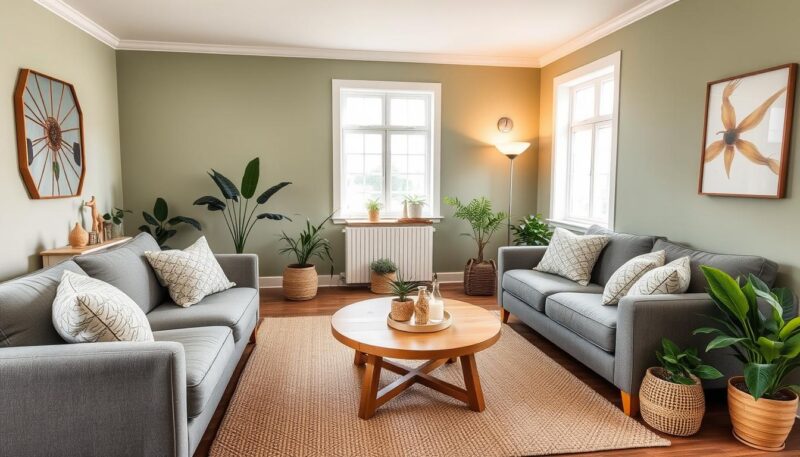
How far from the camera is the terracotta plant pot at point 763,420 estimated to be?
2.16m

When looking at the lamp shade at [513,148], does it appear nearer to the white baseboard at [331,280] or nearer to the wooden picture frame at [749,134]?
the white baseboard at [331,280]

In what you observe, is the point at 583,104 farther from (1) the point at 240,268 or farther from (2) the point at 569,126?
(1) the point at 240,268

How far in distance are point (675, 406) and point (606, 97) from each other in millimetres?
3103

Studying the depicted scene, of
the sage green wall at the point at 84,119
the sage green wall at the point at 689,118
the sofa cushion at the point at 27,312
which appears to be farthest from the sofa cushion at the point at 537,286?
the sage green wall at the point at 84,119

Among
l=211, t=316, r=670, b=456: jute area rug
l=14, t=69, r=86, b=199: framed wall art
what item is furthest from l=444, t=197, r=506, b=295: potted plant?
l=14, t=69, r=86, b=199: framed wall art

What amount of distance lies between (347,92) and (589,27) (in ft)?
8.38

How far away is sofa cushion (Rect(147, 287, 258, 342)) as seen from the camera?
104 inches

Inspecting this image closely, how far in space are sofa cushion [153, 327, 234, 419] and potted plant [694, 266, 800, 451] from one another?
7.42 feet

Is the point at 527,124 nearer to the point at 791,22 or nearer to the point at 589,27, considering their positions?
the point at 589,27

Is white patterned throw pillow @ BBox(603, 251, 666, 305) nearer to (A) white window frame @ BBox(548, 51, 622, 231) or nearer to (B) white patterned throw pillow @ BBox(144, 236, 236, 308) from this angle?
(A) white window frame @ BBox(548, 51, 622, 231)

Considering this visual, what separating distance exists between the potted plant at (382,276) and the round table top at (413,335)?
6.93 feet

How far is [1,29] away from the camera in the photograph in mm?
3029

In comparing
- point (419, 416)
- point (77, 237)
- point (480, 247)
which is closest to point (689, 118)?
point (480, 247)

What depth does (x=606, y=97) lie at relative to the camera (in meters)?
4.48
